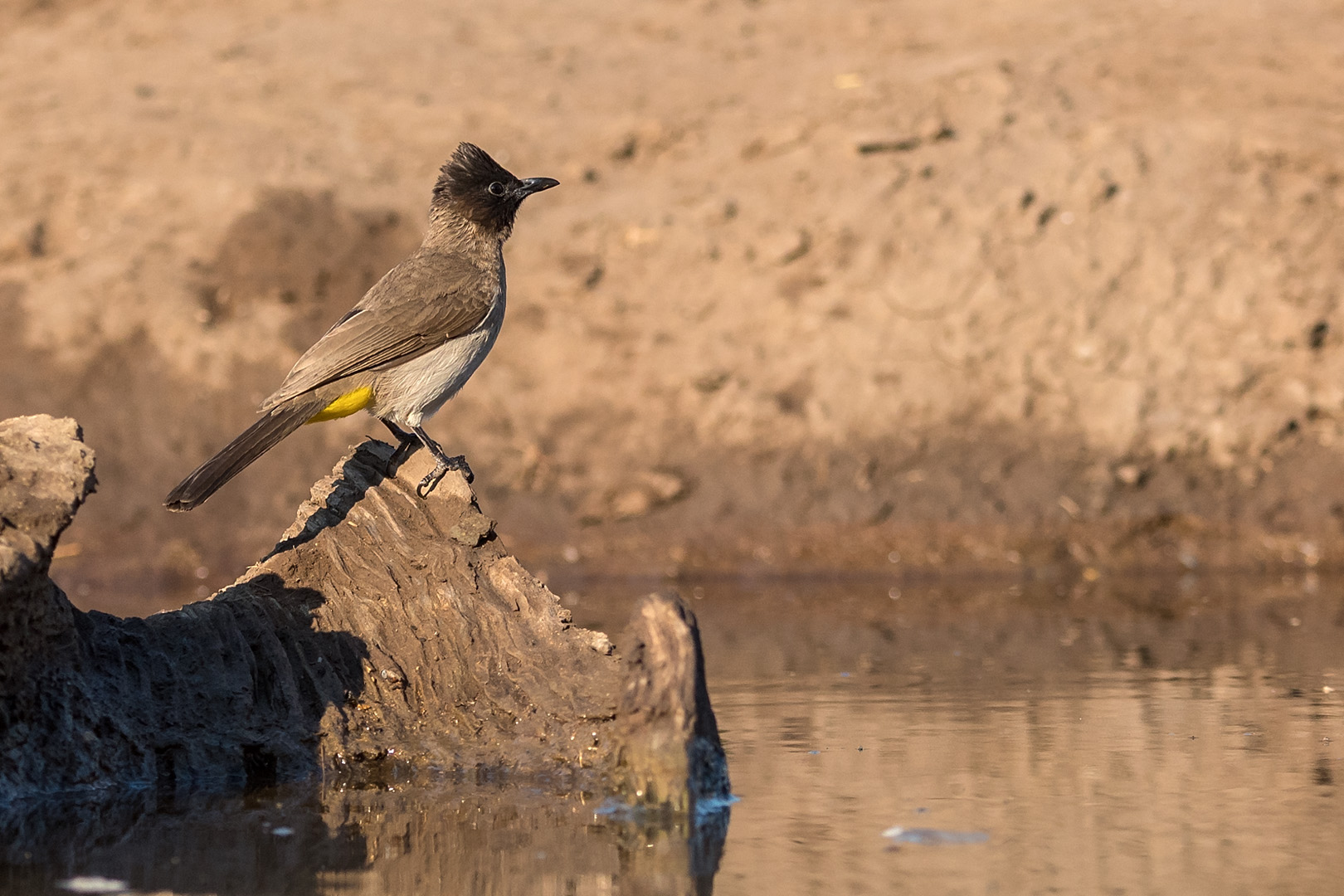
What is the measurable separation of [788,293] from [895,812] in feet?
30.2

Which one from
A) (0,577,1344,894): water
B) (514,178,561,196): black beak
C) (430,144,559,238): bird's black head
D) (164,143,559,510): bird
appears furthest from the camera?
(514,178,561,196): black beak

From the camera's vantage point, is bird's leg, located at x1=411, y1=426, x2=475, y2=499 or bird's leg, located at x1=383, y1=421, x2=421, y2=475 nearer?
bird's leg, located at x1=411, y1=426, x2=475, y2=499

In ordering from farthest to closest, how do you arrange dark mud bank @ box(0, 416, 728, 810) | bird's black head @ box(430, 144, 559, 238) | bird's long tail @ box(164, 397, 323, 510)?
bird's black head @ box(430, 144, 559, 238), bird's long tail @ box(164, 397, 323, 510), dark mud bank @ box(0, 416, 728, 810)

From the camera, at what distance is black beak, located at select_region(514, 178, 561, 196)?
807 centimetres

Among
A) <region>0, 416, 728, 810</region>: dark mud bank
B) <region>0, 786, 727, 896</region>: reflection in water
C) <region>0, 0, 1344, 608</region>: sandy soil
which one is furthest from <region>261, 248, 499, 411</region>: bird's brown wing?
<region>0, 0, 1344, 608</region>: sandy soil

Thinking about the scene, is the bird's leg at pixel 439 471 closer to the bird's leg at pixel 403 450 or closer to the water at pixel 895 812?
the bird's leg at pixel 403 450

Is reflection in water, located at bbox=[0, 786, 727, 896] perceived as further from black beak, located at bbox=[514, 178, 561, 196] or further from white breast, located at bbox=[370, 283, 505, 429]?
black beak, located at bbox=[514, 178, 561, 196]

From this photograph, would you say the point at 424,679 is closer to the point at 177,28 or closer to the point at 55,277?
the point at 55,277

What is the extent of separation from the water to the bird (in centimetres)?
160

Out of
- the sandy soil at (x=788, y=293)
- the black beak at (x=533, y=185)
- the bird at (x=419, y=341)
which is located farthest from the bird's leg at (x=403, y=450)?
the sandy soil at (x=788, y=293)

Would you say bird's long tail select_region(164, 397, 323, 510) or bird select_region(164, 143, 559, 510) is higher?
bird select_region(164, 143, 559, 510)

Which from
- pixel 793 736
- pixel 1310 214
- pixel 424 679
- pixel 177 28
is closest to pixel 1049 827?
pixel 793 736

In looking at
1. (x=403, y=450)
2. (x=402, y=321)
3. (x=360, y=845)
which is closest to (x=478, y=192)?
(x=402, y=321)

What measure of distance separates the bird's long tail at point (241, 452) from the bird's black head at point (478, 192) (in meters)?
1.47
